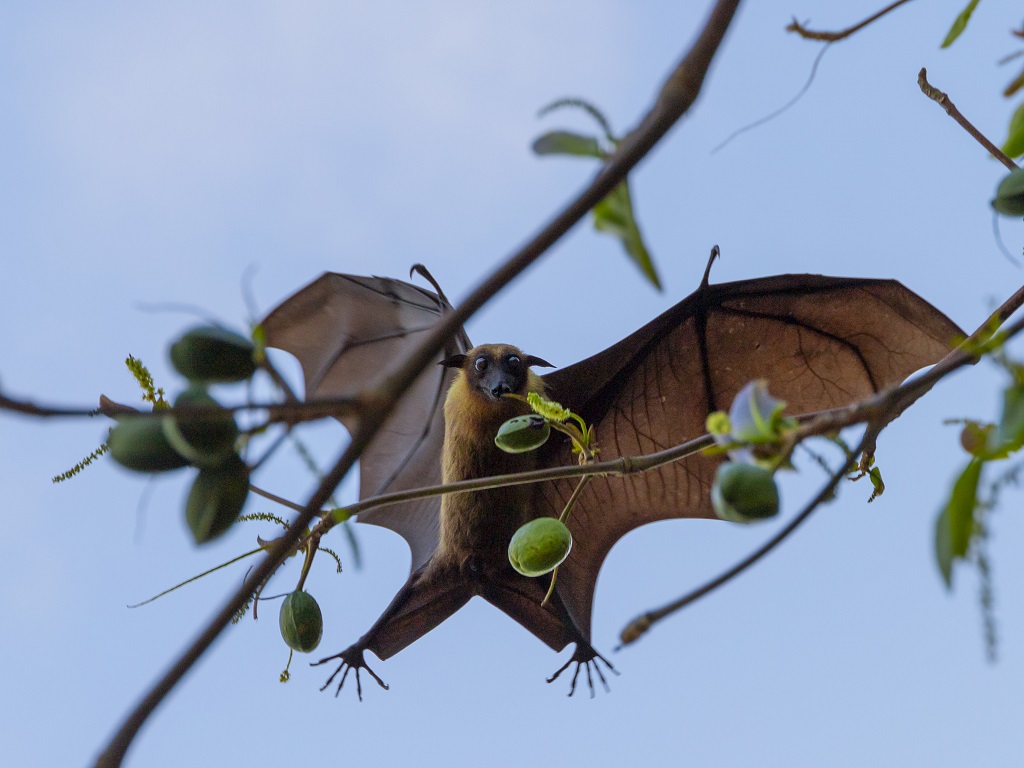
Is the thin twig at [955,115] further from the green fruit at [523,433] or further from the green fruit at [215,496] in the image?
the green fruit at [215,496]

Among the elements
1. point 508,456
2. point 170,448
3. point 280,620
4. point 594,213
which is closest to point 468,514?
point 508,456

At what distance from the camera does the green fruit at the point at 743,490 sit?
1283 mm

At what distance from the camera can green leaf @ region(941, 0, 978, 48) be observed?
136 centimetres

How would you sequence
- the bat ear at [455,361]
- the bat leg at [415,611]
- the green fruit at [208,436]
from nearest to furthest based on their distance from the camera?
the green fruit at [208,436]
the bat leg at [415,611]
the bat ear at [455,361]

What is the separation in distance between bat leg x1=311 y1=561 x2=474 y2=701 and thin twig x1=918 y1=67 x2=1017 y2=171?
2.68 m

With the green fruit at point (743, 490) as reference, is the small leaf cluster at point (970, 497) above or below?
below

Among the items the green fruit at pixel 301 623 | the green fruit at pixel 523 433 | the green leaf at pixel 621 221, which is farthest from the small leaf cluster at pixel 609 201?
the green fruit at pixel 301 623

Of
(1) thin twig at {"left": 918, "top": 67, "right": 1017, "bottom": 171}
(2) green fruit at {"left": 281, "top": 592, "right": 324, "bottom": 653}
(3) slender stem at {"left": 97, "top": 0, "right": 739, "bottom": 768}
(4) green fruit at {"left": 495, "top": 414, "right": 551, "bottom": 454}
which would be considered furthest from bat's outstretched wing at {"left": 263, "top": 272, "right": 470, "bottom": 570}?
(3) slender stem at {"left": 97, "top": 0, "right": 739, "bottom": 768}

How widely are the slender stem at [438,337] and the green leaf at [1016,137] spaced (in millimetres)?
606

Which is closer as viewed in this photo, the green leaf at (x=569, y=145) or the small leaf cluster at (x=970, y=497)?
the small leaf cluster at (x=970, y=497)

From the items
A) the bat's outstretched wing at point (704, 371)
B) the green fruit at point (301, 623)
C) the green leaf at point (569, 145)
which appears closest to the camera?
the green leaf at point (569, 145)

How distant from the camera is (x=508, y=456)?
186 inches

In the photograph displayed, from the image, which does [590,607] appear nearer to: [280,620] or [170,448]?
[280,620]

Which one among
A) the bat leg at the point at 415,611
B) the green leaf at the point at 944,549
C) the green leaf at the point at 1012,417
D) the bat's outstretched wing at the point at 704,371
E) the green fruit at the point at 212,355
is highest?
the bat's outstretched wing at the point at 704,371
